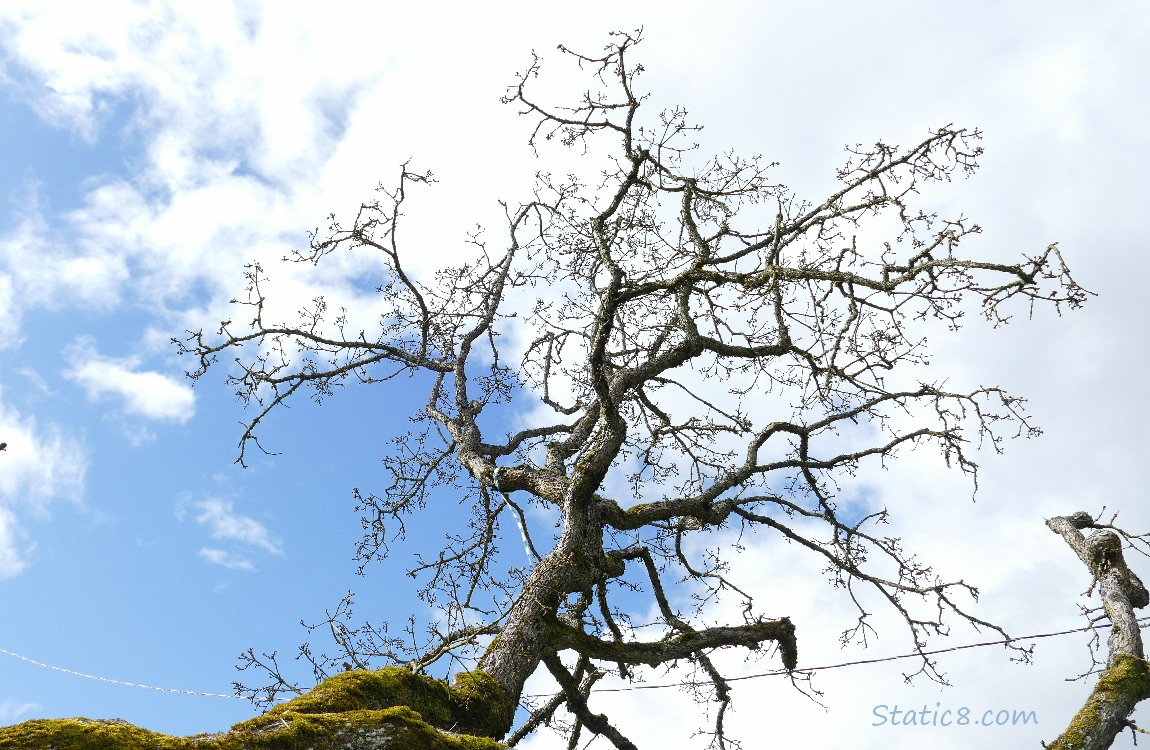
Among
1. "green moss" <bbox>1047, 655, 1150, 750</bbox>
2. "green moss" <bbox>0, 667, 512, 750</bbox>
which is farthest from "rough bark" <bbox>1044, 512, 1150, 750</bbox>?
"green moss" <bbox>0, 667, 512, 750</bbox>

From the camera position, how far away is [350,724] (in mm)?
3953

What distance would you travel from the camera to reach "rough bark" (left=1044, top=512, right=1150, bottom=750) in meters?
7.29

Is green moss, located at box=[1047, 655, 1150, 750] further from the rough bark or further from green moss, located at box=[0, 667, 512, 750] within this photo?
green moss, located at box=[0, 667, 512, 750]

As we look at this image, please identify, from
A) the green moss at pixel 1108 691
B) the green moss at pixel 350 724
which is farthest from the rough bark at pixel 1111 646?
the green moss at pixel 350 724

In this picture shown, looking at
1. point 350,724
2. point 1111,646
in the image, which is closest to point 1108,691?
point 1111,646

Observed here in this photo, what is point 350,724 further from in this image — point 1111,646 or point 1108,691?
point 1111,646

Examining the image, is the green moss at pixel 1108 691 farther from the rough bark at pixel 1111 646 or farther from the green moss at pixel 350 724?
the green moss at pixel 350 724

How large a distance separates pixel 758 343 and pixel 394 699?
4.27 meters

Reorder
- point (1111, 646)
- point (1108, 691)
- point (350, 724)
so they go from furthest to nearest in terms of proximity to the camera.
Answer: point (1111, 646), point (1108, 691), point (350, 724)

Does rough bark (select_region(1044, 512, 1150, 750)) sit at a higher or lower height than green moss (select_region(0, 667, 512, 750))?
higher

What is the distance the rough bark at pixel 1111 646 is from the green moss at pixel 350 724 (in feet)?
15.5

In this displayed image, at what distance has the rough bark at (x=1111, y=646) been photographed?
23.9 ft

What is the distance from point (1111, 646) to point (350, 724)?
725cm

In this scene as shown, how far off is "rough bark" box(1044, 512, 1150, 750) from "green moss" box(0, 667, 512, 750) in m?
4.72
